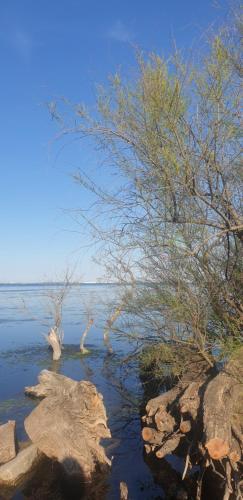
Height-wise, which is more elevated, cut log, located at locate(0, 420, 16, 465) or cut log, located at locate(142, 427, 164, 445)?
cut log, located at locate(142, 427, 164, 445)

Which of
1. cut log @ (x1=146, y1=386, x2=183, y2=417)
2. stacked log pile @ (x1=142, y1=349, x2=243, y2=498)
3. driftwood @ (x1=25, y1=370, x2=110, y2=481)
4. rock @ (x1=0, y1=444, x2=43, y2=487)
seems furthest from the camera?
driftwood @ (x1=25, y1=370, x2=110, y2=481)

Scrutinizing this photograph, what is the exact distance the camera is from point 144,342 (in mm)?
11195

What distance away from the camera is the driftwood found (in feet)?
26.5

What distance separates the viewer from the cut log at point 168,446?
23.6ft

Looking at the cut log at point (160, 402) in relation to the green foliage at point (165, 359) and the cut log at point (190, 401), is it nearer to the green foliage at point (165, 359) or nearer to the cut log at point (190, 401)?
the cut log at point (190, 401)

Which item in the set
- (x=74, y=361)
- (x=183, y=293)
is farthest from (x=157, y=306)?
(x=74, y=361)

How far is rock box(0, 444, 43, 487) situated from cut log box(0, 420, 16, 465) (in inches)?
8.3

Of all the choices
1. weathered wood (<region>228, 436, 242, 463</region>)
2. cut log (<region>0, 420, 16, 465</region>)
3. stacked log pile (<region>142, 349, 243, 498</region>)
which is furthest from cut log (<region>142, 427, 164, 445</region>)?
cut log (<region>0, 420, 16, 465</region>)

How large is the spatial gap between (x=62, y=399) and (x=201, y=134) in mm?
5865

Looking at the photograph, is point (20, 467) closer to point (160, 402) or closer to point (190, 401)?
point (160, 402)

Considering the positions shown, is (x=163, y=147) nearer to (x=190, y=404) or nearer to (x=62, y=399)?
(x=190, y=404)

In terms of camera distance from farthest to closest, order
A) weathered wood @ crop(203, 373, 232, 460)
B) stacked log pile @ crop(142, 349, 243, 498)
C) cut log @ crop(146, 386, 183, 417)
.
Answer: cut log @ crop(146, 386, 183, 417) → stacked log pile @ crop(142, 349, 243, 498) → weathered wood @ crop(203, 373, 232, 460)

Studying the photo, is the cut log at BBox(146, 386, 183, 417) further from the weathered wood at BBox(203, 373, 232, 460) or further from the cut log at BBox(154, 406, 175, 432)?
the weathered wood at BBox(203, 373, 232, 460)

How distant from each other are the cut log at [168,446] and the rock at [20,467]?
2444 mm
